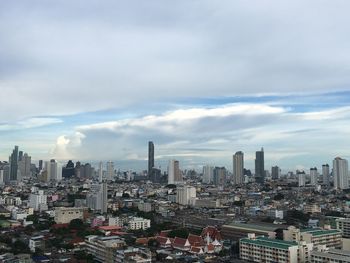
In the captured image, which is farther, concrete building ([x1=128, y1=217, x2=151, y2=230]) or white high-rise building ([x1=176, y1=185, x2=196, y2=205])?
white high-rise building ([x1=176, y1=185, x2=196, y2=205])

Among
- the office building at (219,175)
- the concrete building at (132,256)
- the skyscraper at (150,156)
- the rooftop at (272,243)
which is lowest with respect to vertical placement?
the concrete building at (132,256)

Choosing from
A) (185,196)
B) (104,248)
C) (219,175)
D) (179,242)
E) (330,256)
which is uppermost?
(219,175)

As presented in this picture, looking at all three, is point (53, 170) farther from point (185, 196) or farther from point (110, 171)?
point (185, 196)

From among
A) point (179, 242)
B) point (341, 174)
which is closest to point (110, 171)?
point (341, 174)

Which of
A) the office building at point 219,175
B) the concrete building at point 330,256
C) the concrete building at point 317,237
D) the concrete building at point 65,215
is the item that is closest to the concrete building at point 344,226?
the concrete building at point 317,237

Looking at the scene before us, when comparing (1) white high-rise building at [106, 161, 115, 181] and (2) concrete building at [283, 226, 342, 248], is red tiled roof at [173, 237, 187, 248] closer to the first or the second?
(2) concrete building at [283, 226, 342, 248]

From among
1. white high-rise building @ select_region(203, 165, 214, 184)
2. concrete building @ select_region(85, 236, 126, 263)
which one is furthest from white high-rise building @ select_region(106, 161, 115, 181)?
concrete building @ select_region(85, 236, 126, 263)

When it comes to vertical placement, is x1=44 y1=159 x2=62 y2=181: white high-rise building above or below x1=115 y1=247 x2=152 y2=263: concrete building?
above

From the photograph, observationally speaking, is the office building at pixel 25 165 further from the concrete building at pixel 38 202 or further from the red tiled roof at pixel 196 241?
the red tiled roof at pixel 196 241

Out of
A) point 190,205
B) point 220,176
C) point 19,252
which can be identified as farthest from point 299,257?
point 220,176
